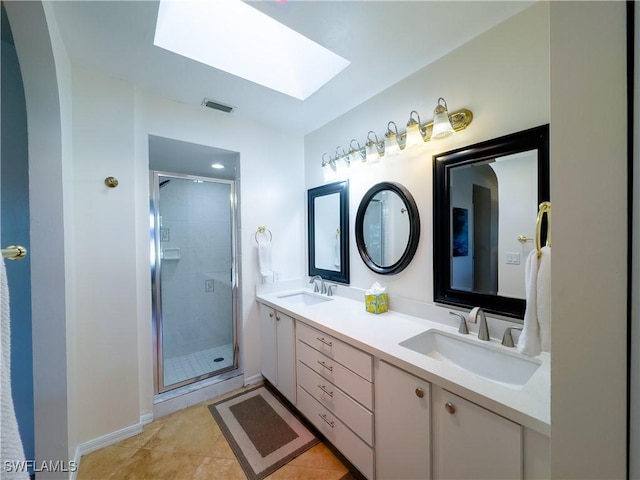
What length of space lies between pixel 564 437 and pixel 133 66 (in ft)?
8.22

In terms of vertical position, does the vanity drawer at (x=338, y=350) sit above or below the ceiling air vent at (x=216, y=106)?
below

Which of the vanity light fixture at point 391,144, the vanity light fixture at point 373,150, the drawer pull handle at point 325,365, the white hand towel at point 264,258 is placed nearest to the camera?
the drawer pull handle at point 325,365

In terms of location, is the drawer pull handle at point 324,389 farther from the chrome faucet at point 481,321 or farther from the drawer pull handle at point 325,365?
the chrome faucet at point 481,321

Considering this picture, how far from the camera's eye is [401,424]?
3.81 ft

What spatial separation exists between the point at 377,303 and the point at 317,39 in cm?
167

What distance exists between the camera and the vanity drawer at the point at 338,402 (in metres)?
1.33

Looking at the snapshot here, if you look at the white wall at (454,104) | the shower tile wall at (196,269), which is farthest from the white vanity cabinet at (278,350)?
the white wall at (454,104)

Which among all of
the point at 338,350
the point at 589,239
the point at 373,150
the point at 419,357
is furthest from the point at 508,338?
the point at 373,150

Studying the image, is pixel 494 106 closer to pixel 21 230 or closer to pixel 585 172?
pixel 585 172

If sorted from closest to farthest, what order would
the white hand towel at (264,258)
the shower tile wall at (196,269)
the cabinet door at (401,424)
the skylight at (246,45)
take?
1. the cabinet door at (401,424)
2. the skylight at (246,45)
3. the white hand towel at (264,258)
4. the shower tile wall at (196,269)

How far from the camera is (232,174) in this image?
304 centimetres

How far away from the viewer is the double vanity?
34.0 inches

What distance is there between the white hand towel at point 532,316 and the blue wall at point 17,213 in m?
2.50

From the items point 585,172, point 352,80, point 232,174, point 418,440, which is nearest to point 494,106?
point 352,80
